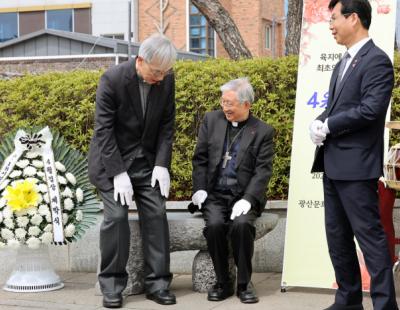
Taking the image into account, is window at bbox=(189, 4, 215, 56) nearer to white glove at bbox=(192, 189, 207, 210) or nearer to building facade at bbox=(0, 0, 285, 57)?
building facade at bbox=(0, 0, 285, 57)

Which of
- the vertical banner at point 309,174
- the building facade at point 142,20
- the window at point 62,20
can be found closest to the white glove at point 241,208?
the vertical banner at point 309,174

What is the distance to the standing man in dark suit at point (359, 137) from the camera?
4340 mm

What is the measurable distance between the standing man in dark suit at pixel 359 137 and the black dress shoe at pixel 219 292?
118 centimetres

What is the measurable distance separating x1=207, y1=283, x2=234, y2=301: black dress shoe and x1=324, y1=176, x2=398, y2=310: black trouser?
1074 millimetres

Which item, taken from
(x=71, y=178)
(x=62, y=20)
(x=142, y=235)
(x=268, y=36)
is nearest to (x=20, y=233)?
(x=71, y=178)

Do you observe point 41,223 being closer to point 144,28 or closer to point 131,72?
point 131,72

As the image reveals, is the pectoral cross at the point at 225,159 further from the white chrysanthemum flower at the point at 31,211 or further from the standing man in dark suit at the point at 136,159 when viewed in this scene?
the white chrysanthemum flower at the point at 31,211

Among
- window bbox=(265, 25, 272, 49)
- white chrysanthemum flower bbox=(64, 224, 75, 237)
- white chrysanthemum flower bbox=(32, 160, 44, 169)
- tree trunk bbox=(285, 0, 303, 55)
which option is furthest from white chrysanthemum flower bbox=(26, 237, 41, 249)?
window bbox=(265, 25, 272, 49)

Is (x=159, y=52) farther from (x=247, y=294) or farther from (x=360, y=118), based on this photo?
(x=247, y=294)

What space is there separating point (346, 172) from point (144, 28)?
2714 cm

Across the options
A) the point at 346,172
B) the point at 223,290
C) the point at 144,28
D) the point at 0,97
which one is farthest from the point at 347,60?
the point at 144,28

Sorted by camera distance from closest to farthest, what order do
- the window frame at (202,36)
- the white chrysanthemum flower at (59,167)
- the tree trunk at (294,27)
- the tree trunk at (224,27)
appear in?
1. the white chrysanthemum flower at (59,167)
2. the tree trunk at (294,27)
3. the tree trunk at (224,27)
4. the window frame at (202,36)

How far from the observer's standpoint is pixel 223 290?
5.45 metres

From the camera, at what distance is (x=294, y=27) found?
8055 millimetres
